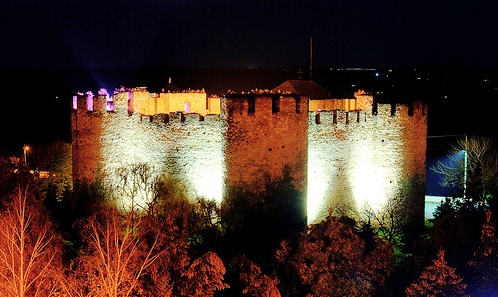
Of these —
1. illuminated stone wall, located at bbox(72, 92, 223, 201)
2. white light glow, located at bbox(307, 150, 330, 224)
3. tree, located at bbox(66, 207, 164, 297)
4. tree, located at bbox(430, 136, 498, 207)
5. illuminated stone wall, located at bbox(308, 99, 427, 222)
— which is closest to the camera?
tree, located at bbox(66, 207, 164, 297)

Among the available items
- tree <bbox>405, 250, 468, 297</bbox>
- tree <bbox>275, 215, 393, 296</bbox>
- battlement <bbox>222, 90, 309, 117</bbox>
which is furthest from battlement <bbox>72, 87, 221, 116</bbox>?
tree <bbox>405, 250, 468, 297</bbox>

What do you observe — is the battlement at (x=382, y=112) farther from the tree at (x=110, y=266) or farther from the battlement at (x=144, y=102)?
the tree at (x=110, y=266)

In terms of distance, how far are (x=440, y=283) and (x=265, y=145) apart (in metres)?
6.79

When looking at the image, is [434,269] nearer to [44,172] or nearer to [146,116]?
[146,116]

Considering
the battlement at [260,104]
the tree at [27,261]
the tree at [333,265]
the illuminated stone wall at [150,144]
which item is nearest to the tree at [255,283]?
the tree at [333,265]

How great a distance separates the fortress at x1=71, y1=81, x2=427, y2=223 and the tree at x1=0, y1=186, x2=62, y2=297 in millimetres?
5373

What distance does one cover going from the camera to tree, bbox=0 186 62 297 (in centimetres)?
1495

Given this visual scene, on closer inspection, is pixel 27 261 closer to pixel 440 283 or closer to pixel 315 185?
pixel 440 283

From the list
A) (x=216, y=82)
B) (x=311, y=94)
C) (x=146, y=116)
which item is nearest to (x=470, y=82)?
(x=216, y=82)

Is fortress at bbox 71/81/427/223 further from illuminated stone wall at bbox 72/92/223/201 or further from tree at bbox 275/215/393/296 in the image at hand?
tree at bbox 275/215/393/296

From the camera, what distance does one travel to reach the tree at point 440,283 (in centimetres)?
1764

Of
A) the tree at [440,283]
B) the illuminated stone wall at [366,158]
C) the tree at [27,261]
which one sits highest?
the illuminated stone wall at [366,158]

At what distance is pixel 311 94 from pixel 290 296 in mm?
11839

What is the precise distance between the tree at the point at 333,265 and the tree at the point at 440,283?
4.23 feet
